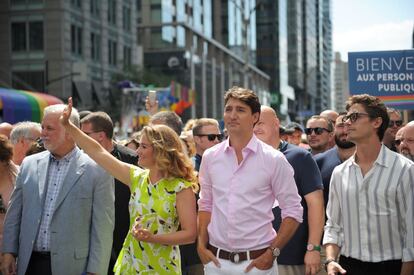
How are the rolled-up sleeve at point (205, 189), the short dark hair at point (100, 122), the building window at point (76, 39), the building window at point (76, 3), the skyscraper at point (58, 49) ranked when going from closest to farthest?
the rolled-up sleeve at point (205, 189) < the short dark hair at point (100, 122) < the skyscraper at point (58, 49) < the building window at point (76, 39) < the building window at point (76, 3)

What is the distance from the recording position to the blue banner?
A: 9883 mm

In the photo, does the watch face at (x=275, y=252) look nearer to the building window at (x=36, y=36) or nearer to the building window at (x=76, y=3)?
the building window at (x=36, y=36)

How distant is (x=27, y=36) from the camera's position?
166 ft

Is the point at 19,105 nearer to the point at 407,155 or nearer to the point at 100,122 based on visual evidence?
the point at 100,122

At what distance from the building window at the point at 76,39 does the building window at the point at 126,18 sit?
1014 centimetres

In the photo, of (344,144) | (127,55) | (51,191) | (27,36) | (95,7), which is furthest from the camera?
(127,55)

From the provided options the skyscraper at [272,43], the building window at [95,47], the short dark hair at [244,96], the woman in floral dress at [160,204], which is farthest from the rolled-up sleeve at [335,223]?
the skyscraper at [272,43]

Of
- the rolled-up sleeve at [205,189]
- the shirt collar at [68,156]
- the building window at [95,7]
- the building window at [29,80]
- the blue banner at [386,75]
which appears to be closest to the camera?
the rolled-up sleeve at [205,189]

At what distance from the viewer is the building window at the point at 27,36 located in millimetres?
50062

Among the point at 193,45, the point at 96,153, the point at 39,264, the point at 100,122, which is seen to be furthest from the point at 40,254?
the point at 193,45

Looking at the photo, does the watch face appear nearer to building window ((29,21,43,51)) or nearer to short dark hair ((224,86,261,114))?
Answer: short dark hair ((224,86,261,114))

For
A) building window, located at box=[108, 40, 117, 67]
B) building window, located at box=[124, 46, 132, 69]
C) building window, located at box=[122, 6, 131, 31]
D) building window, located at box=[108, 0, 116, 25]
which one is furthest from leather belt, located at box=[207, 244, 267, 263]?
building window, located at box=[122, 6, 131, 31]

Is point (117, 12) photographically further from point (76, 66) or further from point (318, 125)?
point (318, 125)

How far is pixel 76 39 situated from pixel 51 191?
46.7 meters
